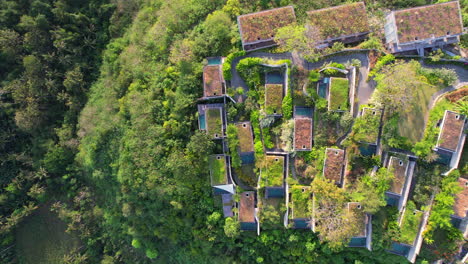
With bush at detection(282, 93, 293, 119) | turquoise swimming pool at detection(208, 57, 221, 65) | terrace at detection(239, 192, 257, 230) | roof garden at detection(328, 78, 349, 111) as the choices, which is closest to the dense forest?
turquoise swimming pool at detection(208, 57, 221, 65)

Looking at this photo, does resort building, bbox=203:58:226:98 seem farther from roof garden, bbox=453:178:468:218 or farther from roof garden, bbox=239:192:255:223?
roof garden, bbox=453:178:468:218

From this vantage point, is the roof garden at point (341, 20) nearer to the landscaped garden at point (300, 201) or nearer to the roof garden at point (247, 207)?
the landscaped garden at point (300, 201)

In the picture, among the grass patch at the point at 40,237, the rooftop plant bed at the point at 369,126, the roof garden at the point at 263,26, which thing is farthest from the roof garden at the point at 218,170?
the grass patch at the point at 40,237

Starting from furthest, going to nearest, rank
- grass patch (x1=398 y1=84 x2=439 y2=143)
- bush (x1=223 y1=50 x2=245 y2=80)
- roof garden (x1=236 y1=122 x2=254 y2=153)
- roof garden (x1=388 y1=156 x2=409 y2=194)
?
1. bush (x1=223 y1=50 x2=245 y2=80)
2. roof garden (x1=236 y1=122 x2=254 y2=153)
3. grass patch (x1=398 y1=84 x2=439 y2=143)
4. roof garden (x1=388 y1=156 x2=409 y2=194)

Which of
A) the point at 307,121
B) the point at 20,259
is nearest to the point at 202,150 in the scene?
the point at 307,121

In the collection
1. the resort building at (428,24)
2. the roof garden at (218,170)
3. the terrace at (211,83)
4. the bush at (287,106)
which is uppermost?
the resort building at (428,24)
